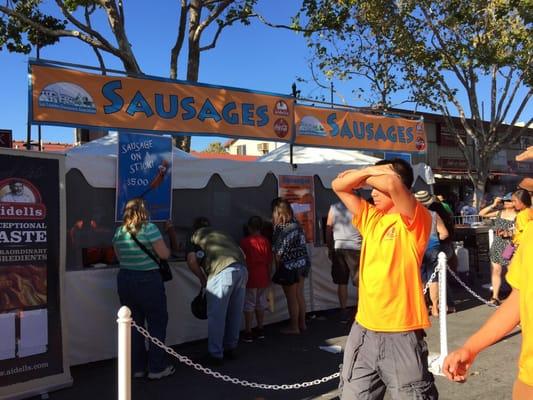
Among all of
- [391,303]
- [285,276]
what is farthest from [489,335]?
[285,276]

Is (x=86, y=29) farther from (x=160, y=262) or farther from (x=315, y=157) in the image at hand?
(x=160, y=262)

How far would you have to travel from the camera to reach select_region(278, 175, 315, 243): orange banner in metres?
7.97

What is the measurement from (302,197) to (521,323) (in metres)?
6.09

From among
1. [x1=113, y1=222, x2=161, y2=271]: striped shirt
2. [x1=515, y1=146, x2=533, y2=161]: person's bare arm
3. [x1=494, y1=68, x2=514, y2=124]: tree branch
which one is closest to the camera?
[x1=515, y1=146, x2=533, y2=161]: person's bare arm

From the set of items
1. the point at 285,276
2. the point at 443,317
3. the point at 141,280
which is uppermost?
the point at 141,280

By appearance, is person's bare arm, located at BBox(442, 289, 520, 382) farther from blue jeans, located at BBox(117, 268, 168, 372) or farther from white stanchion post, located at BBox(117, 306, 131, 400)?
blue jeans, located at BBox(117, 268, 168, 372)

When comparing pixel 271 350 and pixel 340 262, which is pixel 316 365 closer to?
pixel 271 350

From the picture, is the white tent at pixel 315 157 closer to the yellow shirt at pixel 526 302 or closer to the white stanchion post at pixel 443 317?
the white stanchion post at pixel 443 317

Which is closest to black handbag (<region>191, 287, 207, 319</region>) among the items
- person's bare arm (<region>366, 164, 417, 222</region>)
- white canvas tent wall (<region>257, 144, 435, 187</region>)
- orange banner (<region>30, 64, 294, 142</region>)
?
orange banner (<region>30, 64, 294, 142</region>)

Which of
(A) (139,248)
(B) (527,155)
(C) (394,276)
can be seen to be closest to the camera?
(B) (527,155)

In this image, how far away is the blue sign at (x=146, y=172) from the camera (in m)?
6.16

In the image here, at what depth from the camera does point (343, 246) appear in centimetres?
744

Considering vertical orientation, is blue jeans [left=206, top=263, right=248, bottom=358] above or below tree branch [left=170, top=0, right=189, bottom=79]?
below

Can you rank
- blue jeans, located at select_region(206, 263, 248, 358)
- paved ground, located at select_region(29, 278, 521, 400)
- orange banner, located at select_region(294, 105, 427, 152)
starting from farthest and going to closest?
orange banner, located at select_region(294, 105, 427, 152), blue jeans, located at select_region(206, 263, 248, 358), paved ground, located at select_region(29, 278, 521, 400)
